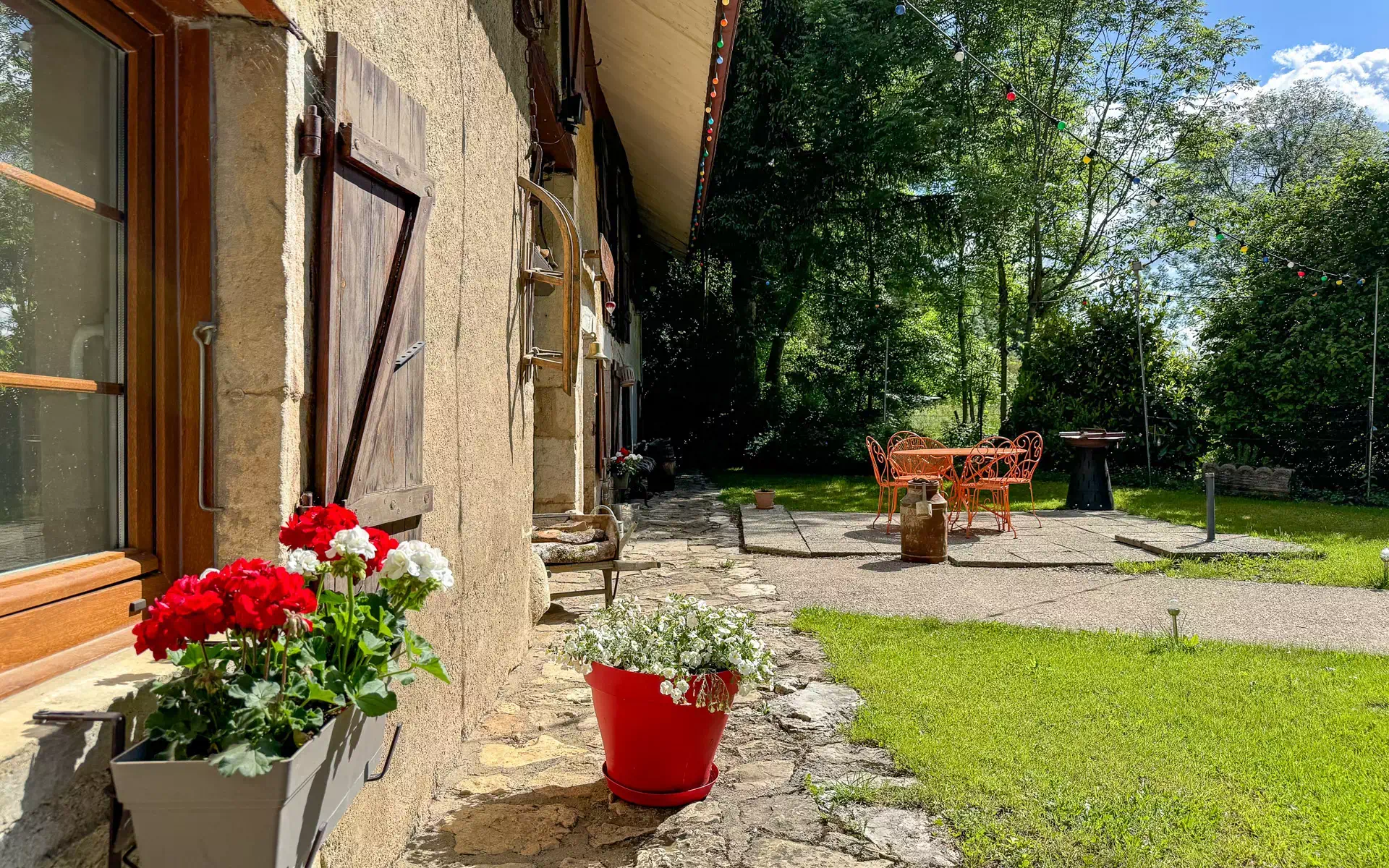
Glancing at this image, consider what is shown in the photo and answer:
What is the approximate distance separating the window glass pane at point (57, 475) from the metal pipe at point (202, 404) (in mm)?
135

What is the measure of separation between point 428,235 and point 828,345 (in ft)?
53.2

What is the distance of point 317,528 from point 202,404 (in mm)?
457

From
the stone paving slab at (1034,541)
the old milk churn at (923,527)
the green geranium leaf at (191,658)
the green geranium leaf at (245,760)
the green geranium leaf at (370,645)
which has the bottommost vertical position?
the stone paving slab at (1034,541)

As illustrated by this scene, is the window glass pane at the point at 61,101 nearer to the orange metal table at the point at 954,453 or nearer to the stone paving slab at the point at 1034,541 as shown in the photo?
the stone paving slab at the point at 1034,541

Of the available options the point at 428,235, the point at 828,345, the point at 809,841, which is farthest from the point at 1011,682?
the point at 828,345

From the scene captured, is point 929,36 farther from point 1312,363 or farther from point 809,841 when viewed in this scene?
point 809,841

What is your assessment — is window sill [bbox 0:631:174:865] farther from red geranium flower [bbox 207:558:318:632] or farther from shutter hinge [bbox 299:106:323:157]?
shutter hinge [bbox 299:106:323:157]

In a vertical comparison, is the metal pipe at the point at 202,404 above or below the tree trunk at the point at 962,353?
below

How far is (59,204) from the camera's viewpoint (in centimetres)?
152

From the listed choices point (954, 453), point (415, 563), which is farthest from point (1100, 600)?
point (415, 563)

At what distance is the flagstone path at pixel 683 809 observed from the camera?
8.70 feet

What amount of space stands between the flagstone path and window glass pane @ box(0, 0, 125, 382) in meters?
1.73

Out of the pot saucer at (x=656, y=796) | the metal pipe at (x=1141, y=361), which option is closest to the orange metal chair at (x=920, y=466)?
the metal pipe at (x=1141, y=361)

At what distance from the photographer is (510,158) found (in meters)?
4.34
